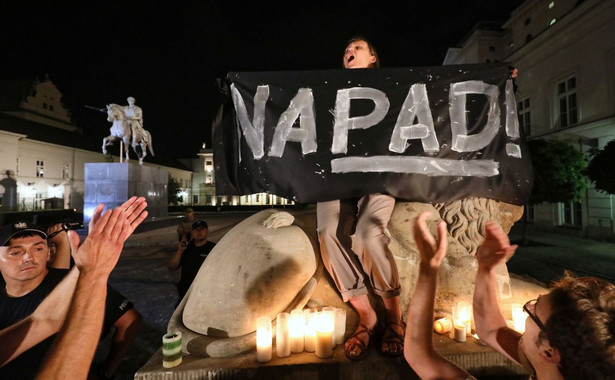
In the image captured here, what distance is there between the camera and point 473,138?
273 cm

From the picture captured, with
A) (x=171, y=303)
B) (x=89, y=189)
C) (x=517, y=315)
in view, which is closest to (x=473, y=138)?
(x=517, y=315)

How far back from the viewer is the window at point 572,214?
605 inches

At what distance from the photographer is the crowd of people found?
0.95 m

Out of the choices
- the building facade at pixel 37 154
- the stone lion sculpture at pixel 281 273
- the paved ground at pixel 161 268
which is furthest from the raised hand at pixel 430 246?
the building facade at pixel 37 154

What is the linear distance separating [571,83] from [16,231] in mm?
21579

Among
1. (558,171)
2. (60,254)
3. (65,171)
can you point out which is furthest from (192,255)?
(65,171)

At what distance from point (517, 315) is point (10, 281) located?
11.3ft

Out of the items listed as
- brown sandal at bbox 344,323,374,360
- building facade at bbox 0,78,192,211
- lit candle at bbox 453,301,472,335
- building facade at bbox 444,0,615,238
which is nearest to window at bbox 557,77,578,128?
building facade at bbox 444,0,615,238

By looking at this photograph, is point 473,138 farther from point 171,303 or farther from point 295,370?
point 171,303

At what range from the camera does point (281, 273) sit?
7.75 ft

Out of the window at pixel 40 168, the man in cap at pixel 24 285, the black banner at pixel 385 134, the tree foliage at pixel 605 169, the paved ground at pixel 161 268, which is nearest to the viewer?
the man in cap at pixel 24 285

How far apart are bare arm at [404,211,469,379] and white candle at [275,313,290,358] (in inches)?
40.5

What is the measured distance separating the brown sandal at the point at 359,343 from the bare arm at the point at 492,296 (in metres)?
0.86

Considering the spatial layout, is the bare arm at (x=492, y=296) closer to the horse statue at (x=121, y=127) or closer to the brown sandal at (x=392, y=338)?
the brown sandal at (x=392, y=338)
